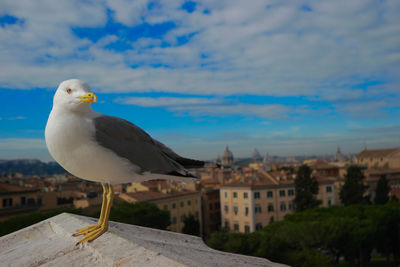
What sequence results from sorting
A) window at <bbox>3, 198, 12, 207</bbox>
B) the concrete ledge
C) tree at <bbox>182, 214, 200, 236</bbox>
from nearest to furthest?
the concrete ledge
window at <bbox>3, 198, 12, 207</bbox>
tree at <bbox>182, 214, 200, 236</bbox>

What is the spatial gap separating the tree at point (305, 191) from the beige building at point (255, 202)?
5928 millimetres

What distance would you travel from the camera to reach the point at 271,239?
17359 mm

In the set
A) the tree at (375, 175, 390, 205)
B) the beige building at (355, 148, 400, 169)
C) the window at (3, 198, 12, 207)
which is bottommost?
the tree at (375, 175, 390, 205)

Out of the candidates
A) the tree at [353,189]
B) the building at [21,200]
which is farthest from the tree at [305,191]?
the building at [21,200]

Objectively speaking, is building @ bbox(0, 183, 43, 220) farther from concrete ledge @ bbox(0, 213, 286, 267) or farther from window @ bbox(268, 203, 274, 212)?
concrete ledge @ bbox(0, 213, 286, 267)

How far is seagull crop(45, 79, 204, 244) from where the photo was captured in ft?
8.21

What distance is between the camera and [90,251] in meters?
2.58

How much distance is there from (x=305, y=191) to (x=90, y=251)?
106 ft

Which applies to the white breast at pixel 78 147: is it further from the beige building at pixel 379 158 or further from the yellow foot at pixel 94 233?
the beige building at pixel 379 158

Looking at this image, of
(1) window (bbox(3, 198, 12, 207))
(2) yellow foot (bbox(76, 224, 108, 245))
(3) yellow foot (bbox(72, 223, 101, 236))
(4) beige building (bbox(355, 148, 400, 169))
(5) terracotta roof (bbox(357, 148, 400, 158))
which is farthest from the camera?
(5) terracotta roof (bbox(357, 148, 400, 158))

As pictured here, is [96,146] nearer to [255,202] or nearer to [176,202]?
[176,202]

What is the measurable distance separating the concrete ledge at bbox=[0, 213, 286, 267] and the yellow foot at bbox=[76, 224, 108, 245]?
0.04 meters

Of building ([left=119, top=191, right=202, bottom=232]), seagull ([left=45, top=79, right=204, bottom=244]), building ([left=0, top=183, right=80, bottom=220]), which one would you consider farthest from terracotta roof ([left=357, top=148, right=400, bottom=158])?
seagull ([left=45, top=79, right=204, bottom=244])

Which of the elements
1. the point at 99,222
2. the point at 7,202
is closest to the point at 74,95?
the point at 99,222
